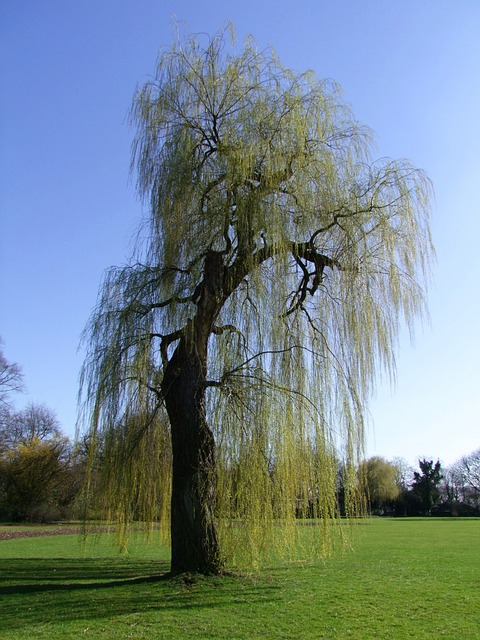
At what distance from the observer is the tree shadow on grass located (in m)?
6.63

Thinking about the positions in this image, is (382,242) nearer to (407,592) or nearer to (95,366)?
(95,366)

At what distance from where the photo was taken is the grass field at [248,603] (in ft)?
19.6

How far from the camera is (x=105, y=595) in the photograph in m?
7.69

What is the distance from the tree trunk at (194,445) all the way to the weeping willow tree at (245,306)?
26 millimetres

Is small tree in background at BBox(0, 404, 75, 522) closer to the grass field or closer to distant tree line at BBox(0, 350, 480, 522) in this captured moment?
distant tree line at BBox(0, 350, 480, 522)

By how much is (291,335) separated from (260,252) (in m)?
1.33

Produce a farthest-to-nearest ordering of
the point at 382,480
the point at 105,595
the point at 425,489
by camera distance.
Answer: the point at 425,489
the point at 382,480
the point at 105,595

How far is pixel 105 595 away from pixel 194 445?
2.45 m

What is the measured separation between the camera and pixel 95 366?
8.48 metres

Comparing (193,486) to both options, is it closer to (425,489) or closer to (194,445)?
(194,445)

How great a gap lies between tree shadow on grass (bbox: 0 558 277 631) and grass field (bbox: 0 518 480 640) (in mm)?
15

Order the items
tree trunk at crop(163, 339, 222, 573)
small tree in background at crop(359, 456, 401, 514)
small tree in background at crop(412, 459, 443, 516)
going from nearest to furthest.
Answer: tree trunk at crop(163, 339, 222, 573) → small tree in background at crop(359, 456, 401, 514) → small tree in background at crop(412, 459, 443, 516)

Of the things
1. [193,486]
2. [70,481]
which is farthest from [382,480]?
[193,486]

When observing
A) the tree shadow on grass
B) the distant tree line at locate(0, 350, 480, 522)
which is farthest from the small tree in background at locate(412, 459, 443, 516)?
the tree shadow on grass
